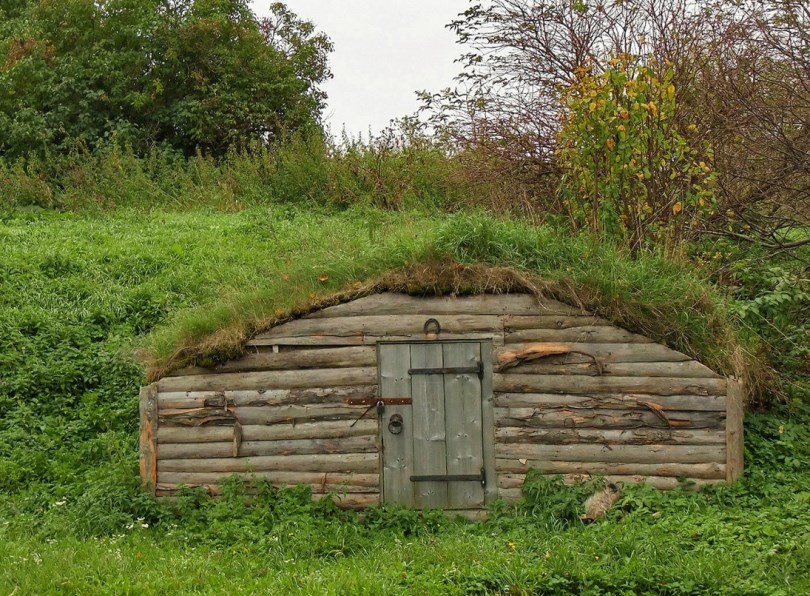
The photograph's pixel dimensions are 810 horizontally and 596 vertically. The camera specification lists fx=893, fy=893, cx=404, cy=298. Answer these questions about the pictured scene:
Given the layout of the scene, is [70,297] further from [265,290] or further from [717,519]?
[717,519]

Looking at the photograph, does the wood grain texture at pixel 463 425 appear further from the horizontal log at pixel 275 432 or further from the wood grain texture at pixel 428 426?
the horizontal log at pixel 275 432

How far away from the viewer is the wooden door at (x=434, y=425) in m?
8.84

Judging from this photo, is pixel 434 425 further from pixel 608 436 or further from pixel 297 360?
pixel 608 436

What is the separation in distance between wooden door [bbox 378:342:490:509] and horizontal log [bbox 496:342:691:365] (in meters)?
0.36

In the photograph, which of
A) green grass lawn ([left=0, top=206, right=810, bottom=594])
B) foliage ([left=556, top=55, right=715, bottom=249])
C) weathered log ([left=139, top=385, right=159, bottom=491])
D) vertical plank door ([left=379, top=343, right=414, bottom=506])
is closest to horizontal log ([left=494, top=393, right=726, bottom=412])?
green grass lawn ([left=0, top=206, right=810, bottom=594])

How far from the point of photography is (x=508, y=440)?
8836 mm

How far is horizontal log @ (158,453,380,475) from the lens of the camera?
352 inches

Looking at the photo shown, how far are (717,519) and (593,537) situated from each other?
1.18m

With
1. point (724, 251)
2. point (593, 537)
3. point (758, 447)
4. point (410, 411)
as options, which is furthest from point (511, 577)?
point (724, 251)

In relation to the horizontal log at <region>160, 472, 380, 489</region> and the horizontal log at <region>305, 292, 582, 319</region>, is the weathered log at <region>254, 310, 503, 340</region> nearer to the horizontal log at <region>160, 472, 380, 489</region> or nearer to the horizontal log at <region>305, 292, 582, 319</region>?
the horizontal log at <region>305, 292, 582, 319</region>

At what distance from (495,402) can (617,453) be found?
4.20 ft

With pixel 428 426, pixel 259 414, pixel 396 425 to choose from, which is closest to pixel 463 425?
pixel 428 426

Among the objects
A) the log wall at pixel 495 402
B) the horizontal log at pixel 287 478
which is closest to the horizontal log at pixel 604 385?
the log wall at pixel 495 402

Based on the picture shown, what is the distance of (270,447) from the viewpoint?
9055 millimetres
